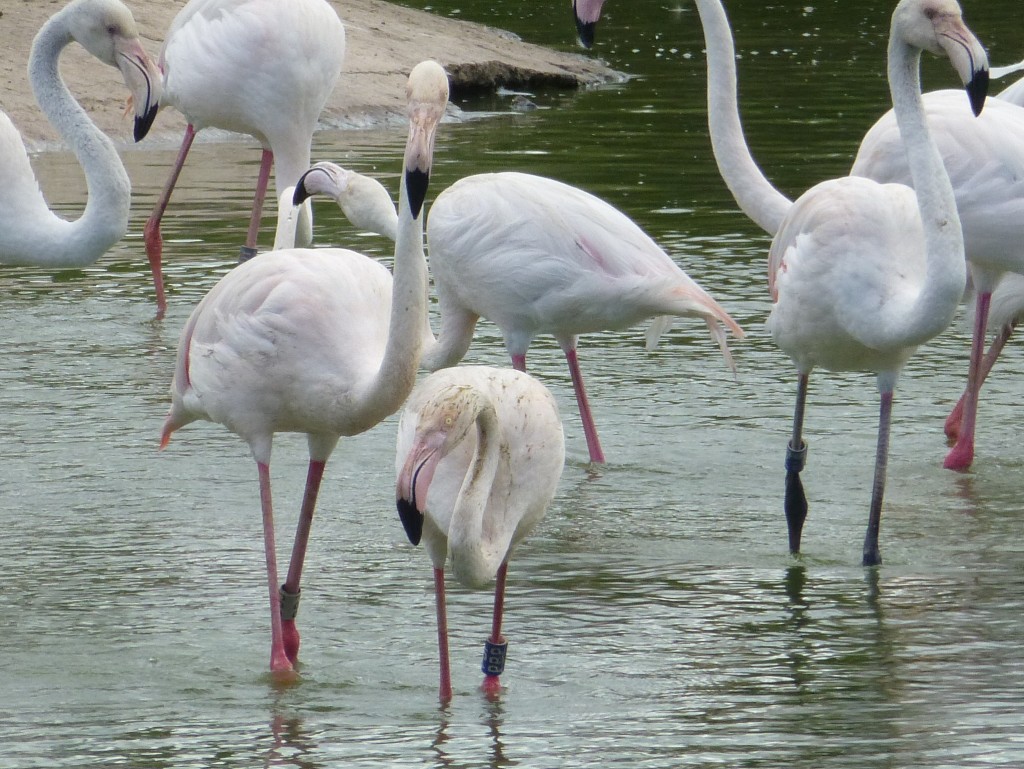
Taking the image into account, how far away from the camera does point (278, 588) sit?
4.56m

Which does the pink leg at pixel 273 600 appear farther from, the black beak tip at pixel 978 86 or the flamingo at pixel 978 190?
the flamingo at pixel 978 190

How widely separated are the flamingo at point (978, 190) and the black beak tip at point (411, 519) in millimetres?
2896

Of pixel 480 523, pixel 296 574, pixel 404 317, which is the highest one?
pixel 404 317

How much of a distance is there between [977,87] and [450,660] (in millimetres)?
2018

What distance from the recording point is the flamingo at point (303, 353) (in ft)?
14.2

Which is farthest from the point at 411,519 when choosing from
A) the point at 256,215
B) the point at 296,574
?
the point at 256,215

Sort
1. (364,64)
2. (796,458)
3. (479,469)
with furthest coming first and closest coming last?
1. (364,64)
2. (796,458)
3. (479,469)

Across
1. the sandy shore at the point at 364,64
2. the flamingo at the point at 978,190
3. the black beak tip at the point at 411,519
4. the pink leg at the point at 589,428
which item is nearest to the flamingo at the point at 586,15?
the flamingo at the point at 978,190

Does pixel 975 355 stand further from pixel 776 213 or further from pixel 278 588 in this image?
pixel 278 588

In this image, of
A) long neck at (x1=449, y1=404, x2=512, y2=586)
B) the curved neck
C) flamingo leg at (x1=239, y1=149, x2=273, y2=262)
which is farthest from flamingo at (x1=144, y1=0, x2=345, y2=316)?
long neck at (x1=449, y1=404, x2=512, y2=586)

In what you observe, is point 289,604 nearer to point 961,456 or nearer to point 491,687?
point 491,687

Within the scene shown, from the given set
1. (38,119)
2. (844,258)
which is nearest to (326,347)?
(844,258)

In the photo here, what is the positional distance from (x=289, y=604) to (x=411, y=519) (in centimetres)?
100

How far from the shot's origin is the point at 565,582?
5082 millimetres
